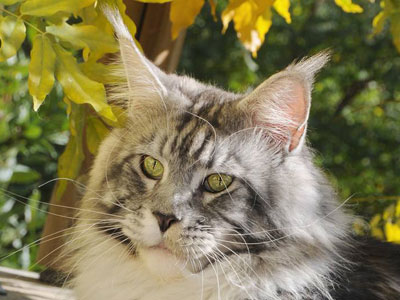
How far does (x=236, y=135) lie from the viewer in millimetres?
1833

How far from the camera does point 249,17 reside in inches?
84.3

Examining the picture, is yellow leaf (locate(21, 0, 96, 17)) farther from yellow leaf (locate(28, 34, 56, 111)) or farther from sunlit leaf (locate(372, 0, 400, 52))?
sunlit leaf (locate(372, 0, 400, 52))

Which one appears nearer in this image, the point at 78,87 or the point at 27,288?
the point at 78,87

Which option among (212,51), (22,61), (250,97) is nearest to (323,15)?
(212,51)

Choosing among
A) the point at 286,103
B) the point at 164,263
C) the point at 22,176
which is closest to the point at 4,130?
the point at 22,176

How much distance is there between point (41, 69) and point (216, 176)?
55cm

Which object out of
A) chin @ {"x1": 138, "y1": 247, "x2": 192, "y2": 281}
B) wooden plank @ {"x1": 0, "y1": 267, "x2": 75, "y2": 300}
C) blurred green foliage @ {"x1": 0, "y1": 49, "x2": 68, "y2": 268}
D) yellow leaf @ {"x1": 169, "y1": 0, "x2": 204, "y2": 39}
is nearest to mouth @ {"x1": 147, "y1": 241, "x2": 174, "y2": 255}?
chin @ {"x1": 138, "y1": 247, "x2": 192, "y2": 281}

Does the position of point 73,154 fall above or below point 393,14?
below

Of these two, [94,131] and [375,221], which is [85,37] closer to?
[94,131]

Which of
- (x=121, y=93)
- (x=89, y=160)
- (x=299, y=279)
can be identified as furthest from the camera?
(x=89, y=160)

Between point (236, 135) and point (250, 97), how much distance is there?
115 mm

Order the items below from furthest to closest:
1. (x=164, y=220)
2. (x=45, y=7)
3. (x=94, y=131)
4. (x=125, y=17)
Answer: (x=94, y=131), (x=125, y=17), (x=164, y=220), (x=45, y=7)

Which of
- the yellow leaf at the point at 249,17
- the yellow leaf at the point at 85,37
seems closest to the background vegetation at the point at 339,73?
the yellow leaf at the point at 249,17

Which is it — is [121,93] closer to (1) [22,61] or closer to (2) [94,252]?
(2) [94,252]
